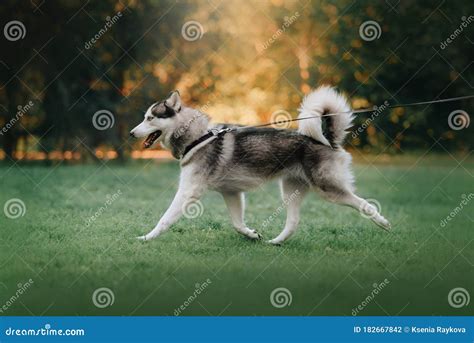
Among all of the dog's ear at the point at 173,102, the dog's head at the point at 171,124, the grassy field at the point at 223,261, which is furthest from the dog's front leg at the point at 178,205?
the dog's ear at the point at 173,102

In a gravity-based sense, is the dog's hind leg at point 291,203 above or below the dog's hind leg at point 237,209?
above

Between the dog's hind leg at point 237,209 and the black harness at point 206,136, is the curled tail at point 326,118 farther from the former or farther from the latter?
the dog's hind leg at point 237,209

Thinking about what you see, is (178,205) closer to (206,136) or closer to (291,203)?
(206,136)

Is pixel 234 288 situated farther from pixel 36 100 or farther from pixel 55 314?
pixel 36 100

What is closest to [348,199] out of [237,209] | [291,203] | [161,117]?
[291,203]

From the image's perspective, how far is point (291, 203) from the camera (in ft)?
19.4

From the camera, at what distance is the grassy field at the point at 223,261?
4.48m

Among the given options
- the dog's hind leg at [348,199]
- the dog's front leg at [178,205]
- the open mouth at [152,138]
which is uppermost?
the dog's hind leg at [348,199]

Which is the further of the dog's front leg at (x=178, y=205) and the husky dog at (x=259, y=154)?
the husky dog at (x=259, y=154)

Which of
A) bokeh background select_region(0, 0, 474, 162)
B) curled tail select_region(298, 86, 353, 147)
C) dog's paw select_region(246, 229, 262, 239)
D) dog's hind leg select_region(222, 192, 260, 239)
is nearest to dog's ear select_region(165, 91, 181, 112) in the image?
dog's hind leg select_region(222, 192, 260, 239)

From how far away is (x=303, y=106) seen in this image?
18.8 ft

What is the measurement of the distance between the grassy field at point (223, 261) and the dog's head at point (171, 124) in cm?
98

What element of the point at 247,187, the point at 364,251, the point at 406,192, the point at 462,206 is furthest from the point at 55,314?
the point at 406,192

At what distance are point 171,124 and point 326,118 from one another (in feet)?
4.97
